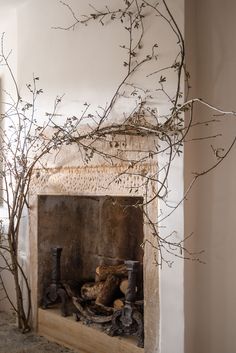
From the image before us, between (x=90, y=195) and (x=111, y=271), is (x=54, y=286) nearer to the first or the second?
(x=111, y=271)

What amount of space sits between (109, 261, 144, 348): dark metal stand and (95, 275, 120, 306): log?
0.30 m

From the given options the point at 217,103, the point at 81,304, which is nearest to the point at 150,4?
the point at 217,103

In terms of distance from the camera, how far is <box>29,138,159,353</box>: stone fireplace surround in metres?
2.10

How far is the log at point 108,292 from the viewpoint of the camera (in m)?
2.60

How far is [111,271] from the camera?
2.70 metres

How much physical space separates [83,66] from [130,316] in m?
1.53

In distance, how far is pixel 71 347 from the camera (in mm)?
2512

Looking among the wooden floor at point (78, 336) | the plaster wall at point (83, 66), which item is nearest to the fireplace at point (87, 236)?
the wooden floor at point (78, 336)

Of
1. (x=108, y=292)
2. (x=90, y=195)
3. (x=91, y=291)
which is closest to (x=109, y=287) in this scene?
(x=108, y=292)

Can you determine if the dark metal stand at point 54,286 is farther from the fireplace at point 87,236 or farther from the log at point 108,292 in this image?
the log at point 108,292

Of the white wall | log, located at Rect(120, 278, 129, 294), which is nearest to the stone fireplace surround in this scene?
the white wall

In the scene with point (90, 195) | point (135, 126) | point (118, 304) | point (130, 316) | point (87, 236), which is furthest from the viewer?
point (87, 236)

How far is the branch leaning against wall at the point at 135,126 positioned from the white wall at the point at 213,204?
0.18ft

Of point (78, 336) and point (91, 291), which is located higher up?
point (91, 291)
